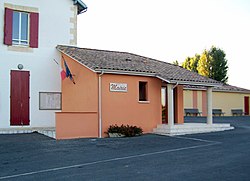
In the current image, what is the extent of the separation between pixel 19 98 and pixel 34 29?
3449 mm

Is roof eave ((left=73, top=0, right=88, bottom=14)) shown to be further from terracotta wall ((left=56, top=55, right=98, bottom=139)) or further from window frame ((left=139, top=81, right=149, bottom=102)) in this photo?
window frame ((left=139, top=81, right=149, bottom=102))

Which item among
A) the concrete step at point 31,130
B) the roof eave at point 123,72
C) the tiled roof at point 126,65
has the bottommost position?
the concrete step at point 31,130

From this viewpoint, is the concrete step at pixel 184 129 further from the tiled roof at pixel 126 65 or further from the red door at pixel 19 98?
the red door at pixel 19 98

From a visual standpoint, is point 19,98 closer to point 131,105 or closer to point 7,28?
point 7,28

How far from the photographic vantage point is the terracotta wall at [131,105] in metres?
16.2

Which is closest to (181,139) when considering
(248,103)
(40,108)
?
(40,108)

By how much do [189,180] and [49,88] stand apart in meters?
12.1

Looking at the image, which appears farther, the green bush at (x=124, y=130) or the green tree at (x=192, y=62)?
the green tree at (x=192, y=62)

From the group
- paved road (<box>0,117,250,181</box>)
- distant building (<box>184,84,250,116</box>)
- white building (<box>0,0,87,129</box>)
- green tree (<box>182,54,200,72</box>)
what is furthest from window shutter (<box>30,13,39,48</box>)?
green tree (<box>182,54,200,72</box>)

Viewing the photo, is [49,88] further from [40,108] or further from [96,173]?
[96,173]

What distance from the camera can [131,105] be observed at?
16953mm

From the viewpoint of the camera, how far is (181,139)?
1470 cm

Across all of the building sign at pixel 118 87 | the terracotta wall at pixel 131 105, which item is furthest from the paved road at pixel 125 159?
the building sign at pixel 118 87

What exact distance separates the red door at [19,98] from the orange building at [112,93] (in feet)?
6.32
